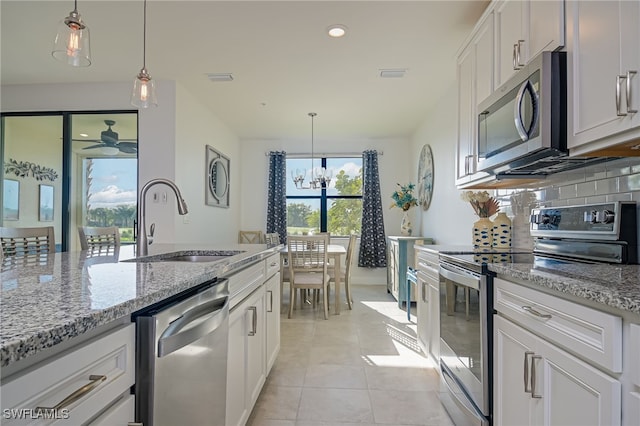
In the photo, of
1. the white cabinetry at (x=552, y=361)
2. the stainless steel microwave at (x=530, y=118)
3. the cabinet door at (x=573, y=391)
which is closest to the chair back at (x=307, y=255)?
the stainless steel microwave at (x=530, y=118)

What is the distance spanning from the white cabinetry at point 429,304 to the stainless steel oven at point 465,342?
0.17m

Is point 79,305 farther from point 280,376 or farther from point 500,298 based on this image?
point 280,376

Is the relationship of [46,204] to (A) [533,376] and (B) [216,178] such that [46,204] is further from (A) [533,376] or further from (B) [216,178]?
(A) [533,376]

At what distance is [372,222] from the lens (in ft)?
19.5

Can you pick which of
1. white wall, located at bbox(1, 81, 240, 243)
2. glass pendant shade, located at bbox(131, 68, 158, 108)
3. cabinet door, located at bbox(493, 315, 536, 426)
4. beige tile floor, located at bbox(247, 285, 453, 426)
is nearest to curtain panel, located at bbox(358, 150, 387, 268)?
beige tile floor, located at bbox(247, 285, 453, 426)

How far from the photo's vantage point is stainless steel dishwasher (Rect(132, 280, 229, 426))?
0.79m

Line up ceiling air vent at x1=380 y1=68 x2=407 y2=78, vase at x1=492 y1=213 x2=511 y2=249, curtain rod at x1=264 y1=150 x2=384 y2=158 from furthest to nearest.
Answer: curtain rod at x1=264 y1=150 x2=384 y2=158 → ceiling air vent at x1=380 y1=68 x2=407 y2=78 → vase at x1=492 y1=213 x2=511 y2=249

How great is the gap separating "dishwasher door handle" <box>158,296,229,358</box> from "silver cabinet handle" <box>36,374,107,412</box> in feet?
0.54

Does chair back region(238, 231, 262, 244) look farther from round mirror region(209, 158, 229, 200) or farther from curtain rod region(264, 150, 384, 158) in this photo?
curtain rod region(264, 150, 384, 158)

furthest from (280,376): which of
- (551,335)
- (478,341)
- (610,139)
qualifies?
(610,139)

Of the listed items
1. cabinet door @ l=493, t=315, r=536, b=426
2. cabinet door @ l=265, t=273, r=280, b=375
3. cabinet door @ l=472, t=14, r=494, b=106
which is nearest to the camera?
cabinet door @ l=493, t=315, r=536, b=426

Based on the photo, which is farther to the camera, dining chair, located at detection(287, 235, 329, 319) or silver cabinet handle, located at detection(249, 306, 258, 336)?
dining chair, located at detection(287, 235, 329, 319)

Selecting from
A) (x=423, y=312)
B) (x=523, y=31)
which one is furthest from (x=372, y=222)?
(x=523, y=31)

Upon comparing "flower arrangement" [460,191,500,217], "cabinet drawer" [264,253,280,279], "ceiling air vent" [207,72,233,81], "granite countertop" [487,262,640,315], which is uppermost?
"ceiling air vent" [207,72,233,81]
